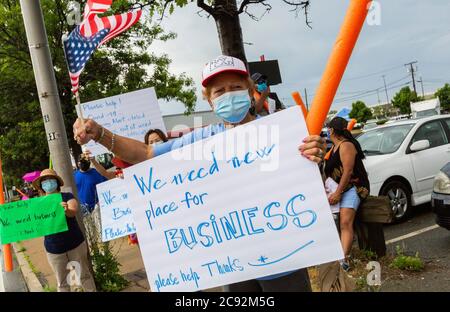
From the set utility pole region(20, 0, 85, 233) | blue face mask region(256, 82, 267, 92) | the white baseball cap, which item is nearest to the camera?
the white baseball cap

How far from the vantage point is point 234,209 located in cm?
211

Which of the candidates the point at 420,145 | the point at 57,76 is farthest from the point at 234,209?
the point at 57,76

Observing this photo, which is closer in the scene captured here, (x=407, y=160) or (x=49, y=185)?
(x=49, y=185)

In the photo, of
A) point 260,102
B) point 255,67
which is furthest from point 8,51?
point 260,102

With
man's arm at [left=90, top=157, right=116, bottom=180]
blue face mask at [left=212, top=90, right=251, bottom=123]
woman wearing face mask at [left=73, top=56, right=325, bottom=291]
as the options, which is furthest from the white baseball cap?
man's arm at [left=90, top=157, right=116, bottom=180]

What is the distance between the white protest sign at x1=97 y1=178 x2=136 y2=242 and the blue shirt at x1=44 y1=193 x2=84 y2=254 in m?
0.54

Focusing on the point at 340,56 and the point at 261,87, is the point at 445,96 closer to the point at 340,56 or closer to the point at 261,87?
the point at 261,87

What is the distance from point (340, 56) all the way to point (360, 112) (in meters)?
81.6

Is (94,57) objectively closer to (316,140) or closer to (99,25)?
(99,25)

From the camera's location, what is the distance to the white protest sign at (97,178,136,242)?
4.91 meters

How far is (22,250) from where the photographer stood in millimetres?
10695

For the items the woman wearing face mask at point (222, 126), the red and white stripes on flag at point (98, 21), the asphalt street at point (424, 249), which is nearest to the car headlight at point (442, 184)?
the asphalt street at point (424, 249)

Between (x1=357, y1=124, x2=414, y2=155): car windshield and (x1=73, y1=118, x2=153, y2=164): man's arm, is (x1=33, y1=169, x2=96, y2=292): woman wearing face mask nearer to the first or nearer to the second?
(x1=73, y1=118, x2=153, y2=164): man's arm

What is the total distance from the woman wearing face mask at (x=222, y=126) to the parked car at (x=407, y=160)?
4.80m
